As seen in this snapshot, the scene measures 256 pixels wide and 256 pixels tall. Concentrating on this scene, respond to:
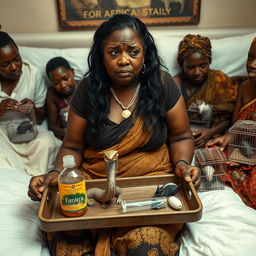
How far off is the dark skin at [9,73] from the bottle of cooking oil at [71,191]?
3.32ft

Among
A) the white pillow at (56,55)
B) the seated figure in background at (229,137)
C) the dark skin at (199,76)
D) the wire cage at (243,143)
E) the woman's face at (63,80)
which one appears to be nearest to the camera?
the seated figure in background at (229,137)

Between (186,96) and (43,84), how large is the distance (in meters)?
0.97

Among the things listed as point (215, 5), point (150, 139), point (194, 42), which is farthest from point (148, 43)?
point (215, 5)

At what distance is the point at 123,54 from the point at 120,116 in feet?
0.90

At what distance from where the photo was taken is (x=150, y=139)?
1.42m

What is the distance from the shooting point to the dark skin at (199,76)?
1953 mm

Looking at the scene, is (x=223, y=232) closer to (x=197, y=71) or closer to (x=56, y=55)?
(x=197, y=71)

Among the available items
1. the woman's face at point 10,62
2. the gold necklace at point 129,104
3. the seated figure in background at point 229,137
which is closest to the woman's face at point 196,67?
the seated figure in background at point 229,137

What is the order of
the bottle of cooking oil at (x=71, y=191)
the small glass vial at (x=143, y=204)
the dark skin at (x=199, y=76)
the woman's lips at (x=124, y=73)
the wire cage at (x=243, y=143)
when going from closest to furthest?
the bottle of cooking oil at (x=71, y=191) → the small glass vial at (x=143, y=204) → the woman's lips at (x=124, y=73) → the wire cage at (x=243, y=143) → the dark skin at (x=199, y=76)

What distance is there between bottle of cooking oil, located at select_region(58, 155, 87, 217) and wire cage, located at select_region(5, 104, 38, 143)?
946mm

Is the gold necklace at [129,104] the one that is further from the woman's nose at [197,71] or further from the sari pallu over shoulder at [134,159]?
the woman's nose at [197,71]

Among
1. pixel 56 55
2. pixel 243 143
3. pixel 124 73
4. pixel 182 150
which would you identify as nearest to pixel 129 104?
pixel 124 73

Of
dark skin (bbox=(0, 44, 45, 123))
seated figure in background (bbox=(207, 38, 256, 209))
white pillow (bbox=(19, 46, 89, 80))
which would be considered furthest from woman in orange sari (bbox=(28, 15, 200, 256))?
white pillow (bbox=(19, 46, 89, 80))

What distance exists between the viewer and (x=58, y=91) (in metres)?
2.17
